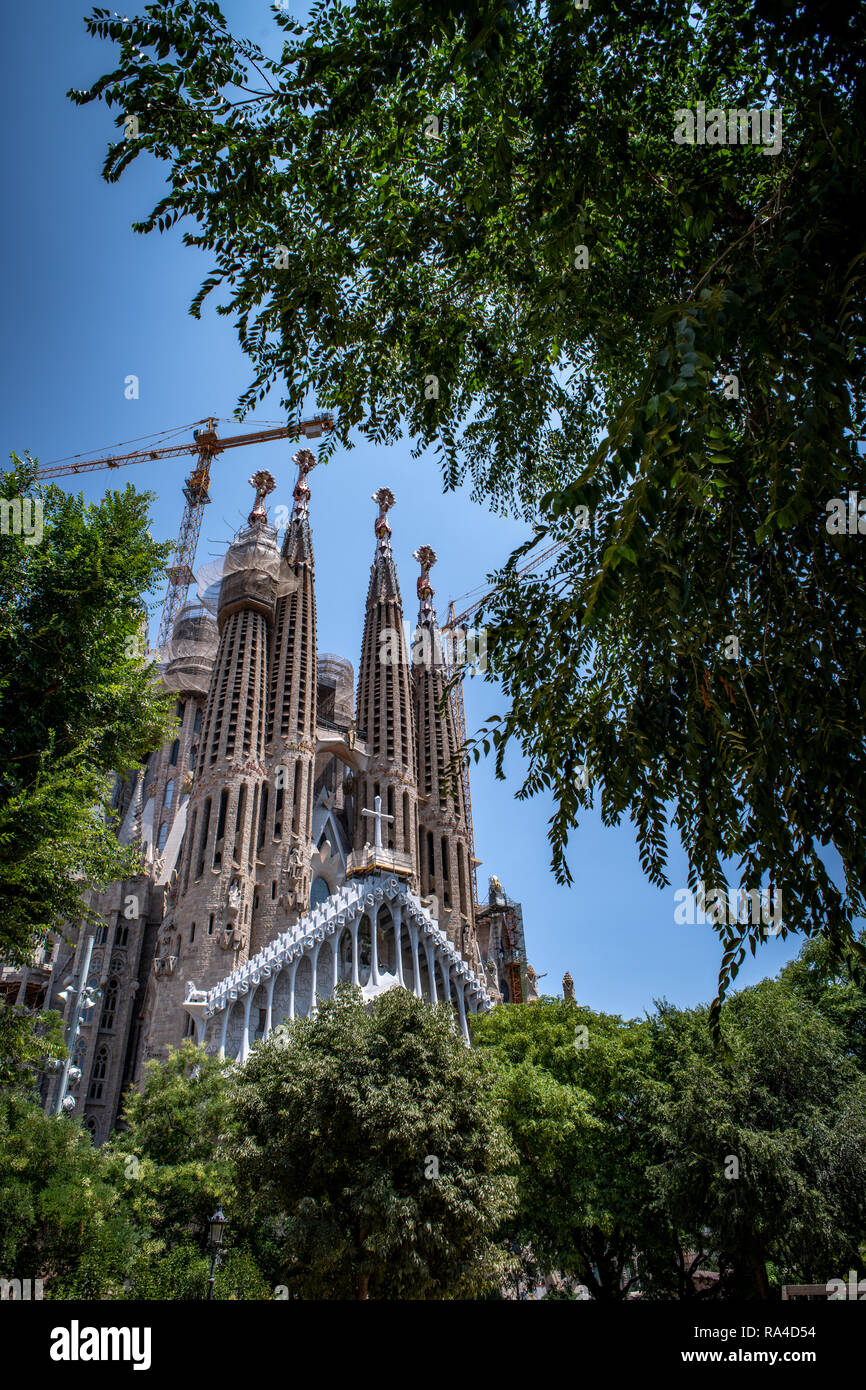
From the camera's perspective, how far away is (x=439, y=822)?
60.2 meters

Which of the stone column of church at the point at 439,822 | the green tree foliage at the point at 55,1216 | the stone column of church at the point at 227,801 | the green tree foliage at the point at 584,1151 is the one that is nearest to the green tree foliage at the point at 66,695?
the green tree foliage at the point at 55,1216

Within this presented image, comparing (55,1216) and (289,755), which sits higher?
(289,755)

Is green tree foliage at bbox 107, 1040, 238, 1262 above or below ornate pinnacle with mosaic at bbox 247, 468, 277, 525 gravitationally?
below

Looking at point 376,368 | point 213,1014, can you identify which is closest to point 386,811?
point 213,1014

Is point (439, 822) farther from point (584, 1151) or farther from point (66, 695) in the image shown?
point (66, 695)

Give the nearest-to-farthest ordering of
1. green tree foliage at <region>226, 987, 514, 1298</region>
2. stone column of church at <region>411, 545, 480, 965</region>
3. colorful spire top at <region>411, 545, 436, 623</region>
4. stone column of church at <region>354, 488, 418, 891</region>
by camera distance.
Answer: green tree foliage at <region>226, 987, 514, 1298</region>
stone column of church at <region>411, 545, 480, 965</region>
stone column of church at <region>354, 488, 418, 891</region>
colorful spire top at <region>411, 545, 436, 623</region>

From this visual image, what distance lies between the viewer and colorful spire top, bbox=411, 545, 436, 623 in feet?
232

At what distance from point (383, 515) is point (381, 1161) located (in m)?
60.8

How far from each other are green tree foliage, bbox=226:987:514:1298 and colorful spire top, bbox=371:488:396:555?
55161mm

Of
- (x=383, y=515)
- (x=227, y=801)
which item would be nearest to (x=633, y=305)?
(x=227, y=801)

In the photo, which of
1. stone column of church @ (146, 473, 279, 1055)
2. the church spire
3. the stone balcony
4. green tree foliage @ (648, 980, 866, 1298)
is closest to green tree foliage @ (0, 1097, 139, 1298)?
green tree foliage @ (648, 980, 866, 1298)

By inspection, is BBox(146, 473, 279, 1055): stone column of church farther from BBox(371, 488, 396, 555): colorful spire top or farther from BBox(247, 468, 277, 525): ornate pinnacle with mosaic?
BBox(371, 488, 396, 555): colorful spire top

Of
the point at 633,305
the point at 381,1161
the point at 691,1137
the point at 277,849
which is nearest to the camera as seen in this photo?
the point at 633,305

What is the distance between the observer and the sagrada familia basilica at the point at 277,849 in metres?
40.4
